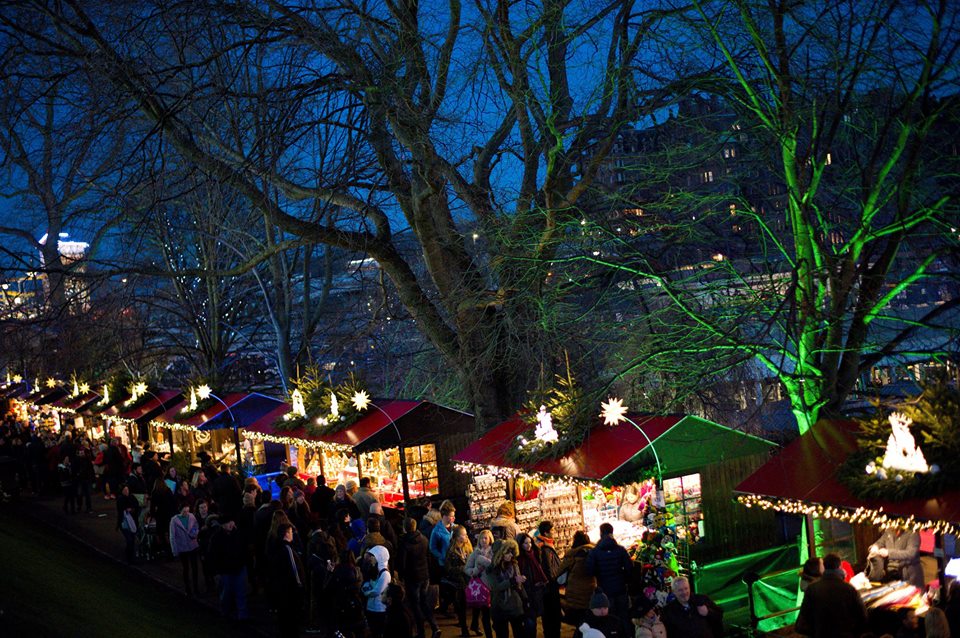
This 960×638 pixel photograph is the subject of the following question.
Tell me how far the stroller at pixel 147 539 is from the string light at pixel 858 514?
10603 mm

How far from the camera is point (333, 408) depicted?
1800cm

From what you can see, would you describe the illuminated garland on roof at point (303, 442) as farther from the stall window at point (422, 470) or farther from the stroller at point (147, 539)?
the stroller at point (147, 539)

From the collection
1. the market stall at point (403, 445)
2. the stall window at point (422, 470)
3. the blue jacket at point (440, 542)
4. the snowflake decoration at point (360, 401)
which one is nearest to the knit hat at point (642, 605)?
the blue jacket at point (440, 542)

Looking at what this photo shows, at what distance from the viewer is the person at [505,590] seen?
31.7 ft

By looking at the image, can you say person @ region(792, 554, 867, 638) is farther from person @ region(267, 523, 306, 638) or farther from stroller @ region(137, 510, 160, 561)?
stroller @ region(137, 510, 160, 561)

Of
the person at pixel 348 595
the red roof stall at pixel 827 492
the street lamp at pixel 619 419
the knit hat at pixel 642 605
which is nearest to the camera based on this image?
the red roof stall at pixel 827 492

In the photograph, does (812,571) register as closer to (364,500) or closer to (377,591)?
(377,591)

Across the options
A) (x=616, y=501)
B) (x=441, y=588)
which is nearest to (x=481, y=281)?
(x=616, y=501)

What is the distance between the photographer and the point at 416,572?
10.8 metres

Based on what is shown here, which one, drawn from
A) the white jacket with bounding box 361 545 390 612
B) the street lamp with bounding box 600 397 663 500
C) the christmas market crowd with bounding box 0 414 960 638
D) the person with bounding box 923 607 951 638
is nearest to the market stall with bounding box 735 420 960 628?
the christmas market crowd with bounding box 0 414 960 638

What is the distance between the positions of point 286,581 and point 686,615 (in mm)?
4788

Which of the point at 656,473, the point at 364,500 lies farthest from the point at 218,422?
the point at 656,473

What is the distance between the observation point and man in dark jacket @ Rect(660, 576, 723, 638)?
310 inches

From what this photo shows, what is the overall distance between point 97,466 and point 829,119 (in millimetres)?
20946
